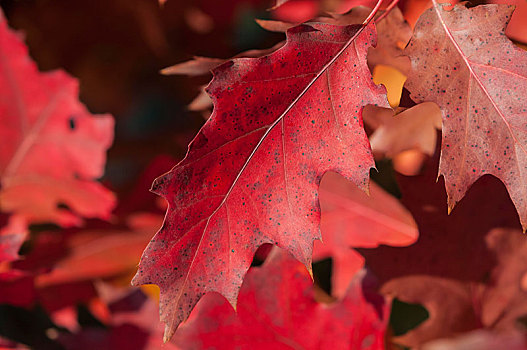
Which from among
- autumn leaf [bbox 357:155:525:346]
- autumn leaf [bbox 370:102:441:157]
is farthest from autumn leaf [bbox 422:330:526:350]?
autumn leaf [bbox 370:102:441:157]

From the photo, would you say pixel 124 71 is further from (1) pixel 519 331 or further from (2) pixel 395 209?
(1) pixel 519 331

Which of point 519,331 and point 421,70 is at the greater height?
point 421,70

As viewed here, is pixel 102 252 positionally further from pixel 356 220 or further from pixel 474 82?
pixel 474 82

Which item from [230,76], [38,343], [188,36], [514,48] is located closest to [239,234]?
[230,76]

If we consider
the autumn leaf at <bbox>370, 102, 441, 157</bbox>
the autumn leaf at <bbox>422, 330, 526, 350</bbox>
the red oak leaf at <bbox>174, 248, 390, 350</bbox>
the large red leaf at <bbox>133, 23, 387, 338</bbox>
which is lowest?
the autumn leaf at <bbox>422, 330, 526, 350</bbox>

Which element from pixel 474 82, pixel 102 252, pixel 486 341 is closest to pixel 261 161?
pixel 474 82

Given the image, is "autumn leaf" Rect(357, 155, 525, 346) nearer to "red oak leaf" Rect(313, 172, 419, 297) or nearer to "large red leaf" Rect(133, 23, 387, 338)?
"red oak leaf" Rect(313, 172, 419, 297)

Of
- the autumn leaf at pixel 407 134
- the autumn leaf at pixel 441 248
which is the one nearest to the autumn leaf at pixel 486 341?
the autumn leaf at pixel 441 248
